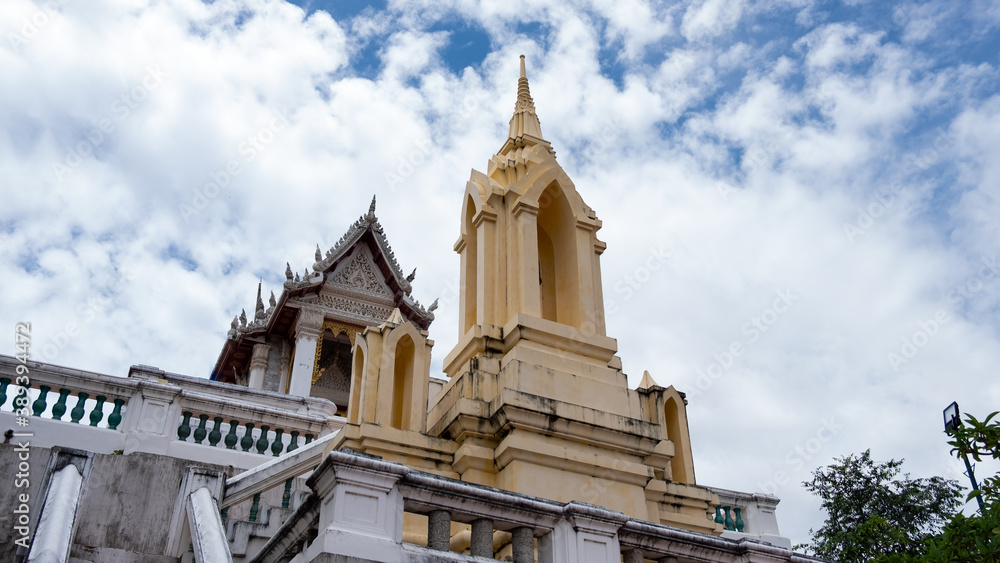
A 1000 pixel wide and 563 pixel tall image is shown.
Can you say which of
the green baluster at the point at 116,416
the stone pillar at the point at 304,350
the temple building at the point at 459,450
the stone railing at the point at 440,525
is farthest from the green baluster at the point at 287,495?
the stone pillar at the point at 304,350

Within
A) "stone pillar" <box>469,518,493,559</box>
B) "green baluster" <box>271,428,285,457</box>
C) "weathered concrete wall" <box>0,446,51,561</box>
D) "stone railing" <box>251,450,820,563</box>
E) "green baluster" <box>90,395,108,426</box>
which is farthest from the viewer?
"green baluster" <box>271,428,285,457</box>

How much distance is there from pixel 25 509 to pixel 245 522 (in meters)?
1.74

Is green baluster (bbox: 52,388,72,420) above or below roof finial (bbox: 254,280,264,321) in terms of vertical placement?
below

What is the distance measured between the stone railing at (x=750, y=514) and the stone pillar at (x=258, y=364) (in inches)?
529

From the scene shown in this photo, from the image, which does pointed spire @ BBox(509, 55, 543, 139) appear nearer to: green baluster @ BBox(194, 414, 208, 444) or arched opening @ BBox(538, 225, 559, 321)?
arched opening @ BBox(538, 225, 559, 321)

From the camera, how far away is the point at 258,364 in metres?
21.7

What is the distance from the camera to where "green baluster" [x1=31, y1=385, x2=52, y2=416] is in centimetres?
905

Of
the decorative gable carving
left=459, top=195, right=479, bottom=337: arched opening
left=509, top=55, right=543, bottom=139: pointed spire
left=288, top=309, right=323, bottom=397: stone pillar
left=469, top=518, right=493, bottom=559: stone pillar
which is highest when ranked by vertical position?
the decorative gable carving

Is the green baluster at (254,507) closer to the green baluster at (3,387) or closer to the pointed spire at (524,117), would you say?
the green baluster at (3,387)

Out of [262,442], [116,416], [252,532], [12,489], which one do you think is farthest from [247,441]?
[12,489]

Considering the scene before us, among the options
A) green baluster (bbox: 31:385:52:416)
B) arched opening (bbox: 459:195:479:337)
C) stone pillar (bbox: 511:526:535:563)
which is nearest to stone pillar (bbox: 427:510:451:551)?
stone pillar (bbox: 511:526:535:563)

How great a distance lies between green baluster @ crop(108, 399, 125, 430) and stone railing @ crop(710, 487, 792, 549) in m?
7.23

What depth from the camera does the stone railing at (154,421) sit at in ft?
29.7

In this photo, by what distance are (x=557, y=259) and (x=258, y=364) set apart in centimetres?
1309
